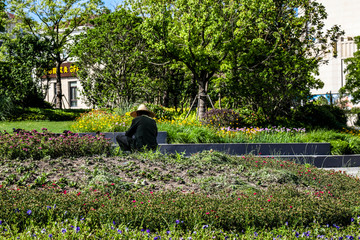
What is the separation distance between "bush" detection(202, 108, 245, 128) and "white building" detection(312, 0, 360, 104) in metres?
29.3

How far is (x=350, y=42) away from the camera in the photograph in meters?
41.2

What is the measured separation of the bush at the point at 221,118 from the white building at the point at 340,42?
29.3 m

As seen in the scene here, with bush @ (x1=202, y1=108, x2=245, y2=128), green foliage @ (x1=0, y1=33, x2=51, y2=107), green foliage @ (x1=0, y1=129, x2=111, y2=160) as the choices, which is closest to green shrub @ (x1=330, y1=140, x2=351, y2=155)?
bush @ (x1=202, y1=108, x2=245, y2=128)

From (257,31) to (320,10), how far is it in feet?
10.7

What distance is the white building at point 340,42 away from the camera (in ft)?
136

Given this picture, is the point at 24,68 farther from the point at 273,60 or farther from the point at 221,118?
the point at 273,60

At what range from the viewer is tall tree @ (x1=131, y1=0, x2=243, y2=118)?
14.9 meters

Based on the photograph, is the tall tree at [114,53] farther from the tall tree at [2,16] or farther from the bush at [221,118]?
the tall tree at [2,16]

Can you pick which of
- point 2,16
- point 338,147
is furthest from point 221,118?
point 2,16

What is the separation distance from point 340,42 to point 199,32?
31.7m

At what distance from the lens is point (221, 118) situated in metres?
14.3

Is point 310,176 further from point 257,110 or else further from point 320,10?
point 320,10

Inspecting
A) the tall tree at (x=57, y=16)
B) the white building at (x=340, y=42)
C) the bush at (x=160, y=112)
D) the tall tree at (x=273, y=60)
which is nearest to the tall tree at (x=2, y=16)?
the tall tree at (x=57, y=16)

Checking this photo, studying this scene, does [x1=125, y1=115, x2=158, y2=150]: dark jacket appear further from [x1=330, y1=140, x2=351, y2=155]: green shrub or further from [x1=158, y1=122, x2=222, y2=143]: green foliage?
[x1=330, y1=140, x2=351, y2=155]: green shrub
